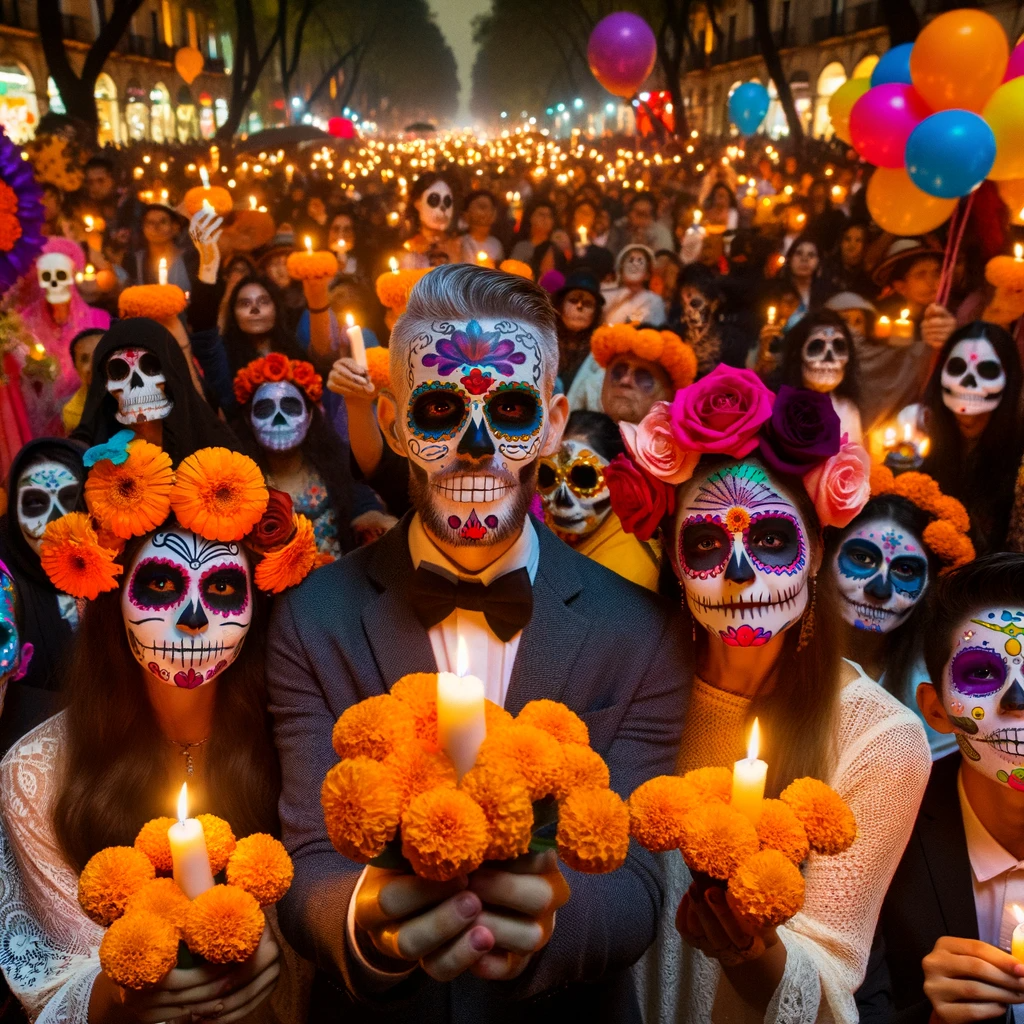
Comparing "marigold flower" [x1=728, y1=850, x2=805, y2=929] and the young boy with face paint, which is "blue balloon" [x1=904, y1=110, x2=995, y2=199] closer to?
the young boy with face paint

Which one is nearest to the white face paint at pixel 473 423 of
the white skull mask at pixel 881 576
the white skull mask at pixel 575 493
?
the white skull mask at pixel 575 493

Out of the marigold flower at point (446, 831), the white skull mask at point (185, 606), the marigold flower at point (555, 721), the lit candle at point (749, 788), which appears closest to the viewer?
the marigold flower at point (446, 831)

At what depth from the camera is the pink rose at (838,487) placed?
248 cm

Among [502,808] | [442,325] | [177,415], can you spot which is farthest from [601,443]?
[502,808]

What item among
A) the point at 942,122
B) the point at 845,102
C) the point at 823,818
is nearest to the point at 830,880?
the point at 823,818

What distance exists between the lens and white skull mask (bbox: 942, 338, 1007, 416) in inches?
185

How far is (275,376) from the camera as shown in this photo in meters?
4.54

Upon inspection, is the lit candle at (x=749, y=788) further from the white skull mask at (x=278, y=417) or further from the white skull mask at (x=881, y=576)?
the white skull mask at (x=278, y=417)

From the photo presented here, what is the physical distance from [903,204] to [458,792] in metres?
6.15

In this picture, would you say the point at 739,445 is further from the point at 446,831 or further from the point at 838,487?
the point at 446,831

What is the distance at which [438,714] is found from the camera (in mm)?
1519

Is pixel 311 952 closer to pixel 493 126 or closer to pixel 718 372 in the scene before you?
pixel 718 372

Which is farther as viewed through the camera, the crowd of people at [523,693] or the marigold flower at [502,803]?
the crowd of people at [523,693]

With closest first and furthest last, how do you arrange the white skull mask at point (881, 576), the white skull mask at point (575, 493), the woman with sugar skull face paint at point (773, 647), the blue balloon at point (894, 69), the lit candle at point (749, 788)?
the lit candle at point (749, 788) < the woman with sugar skull face paint at point (773, 647) < the white skull mask at point (881, 576) < the white skull mask at point (575, 493) < the blue balloon at point (894, 69)
